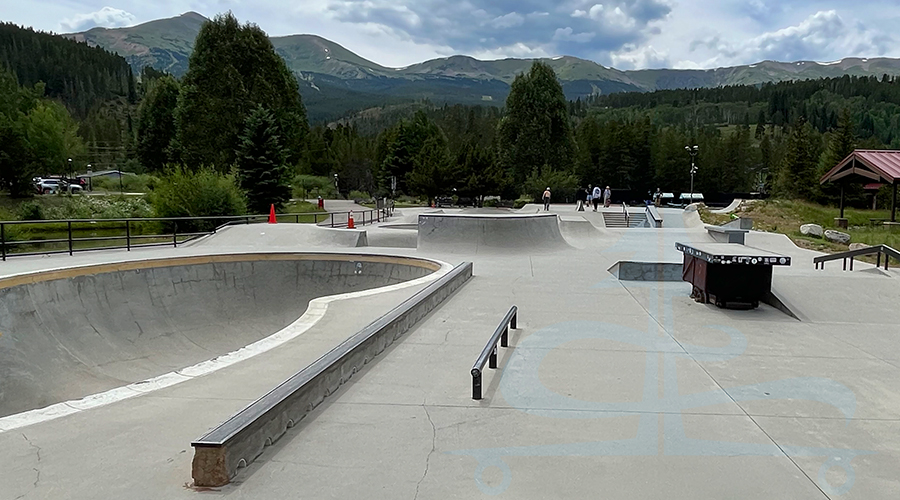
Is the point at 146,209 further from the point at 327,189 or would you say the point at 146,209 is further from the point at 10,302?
the point at 327,189

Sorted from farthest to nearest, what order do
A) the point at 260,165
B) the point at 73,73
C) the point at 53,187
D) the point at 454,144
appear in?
the point at 73,73 < the point at 454,144 < the point at 53,187 < the point at 260,165

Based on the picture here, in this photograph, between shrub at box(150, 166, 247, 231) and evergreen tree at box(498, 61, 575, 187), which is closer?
shrub at box(150, 166, 247, 231)

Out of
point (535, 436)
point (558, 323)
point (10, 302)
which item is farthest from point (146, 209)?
point (535, 436)

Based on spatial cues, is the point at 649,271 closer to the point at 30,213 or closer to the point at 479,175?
the point at 30,213

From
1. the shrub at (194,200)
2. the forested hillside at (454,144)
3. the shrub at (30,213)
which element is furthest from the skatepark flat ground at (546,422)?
the forested hillside at (454,144)

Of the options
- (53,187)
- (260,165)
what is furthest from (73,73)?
(260,165)

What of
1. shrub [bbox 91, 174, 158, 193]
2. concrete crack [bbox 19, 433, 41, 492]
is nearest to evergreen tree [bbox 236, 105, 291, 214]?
shrub [bbox 91, 174, 158, 193]

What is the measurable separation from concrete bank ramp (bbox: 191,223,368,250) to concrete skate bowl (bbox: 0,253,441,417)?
333 cm

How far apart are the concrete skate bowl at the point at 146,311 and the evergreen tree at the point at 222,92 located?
32935 mm

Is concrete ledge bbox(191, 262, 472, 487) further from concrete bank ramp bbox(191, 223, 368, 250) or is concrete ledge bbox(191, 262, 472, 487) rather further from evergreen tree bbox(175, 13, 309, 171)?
evergreen tree bbox(175, 13, 309, 171)

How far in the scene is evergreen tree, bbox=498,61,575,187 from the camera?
2426 inches

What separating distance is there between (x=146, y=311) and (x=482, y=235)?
8.44 m

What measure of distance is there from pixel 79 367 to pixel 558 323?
26.9ft

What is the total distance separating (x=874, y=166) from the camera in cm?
3017
